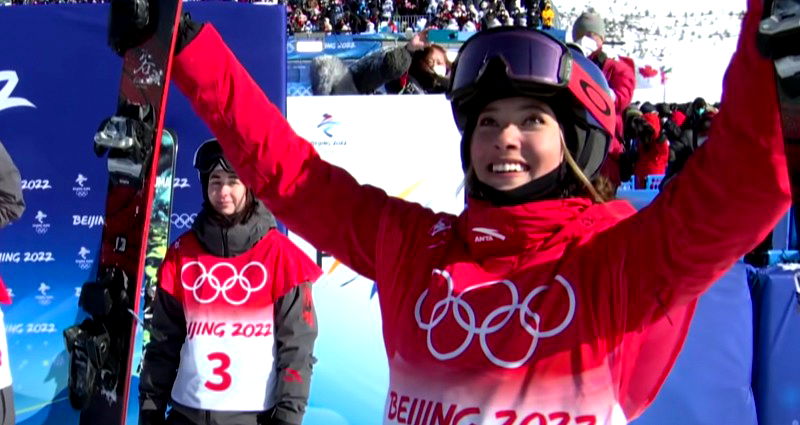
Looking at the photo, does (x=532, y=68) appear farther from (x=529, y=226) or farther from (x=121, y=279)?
(x=121, y=279)

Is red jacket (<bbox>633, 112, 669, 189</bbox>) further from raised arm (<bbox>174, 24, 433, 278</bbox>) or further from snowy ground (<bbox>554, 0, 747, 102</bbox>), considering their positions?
snowy ground (<bbox>554, 0, 747, 102</bbox>)

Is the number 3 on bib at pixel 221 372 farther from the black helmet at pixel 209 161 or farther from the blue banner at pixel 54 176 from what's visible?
the blue banner at pixel 54 176

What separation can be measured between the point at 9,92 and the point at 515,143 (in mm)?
3756

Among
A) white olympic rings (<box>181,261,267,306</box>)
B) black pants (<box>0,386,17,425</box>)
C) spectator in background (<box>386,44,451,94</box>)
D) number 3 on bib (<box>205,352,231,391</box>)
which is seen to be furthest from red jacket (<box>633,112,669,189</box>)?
black pants (<box>0,386,17,425</box>)

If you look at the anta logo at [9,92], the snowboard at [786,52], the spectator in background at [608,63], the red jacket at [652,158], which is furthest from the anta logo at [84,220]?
the red jacket at [652,158]

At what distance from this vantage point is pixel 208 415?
10.4 ft

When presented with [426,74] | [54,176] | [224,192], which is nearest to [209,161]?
[224,192]

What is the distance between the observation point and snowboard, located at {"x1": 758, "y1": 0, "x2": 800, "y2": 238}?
0.95 m

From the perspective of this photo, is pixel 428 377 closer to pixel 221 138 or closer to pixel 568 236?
pixel 568 236

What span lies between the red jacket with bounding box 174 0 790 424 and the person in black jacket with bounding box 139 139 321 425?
1.61 meters

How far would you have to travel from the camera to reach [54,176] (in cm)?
448

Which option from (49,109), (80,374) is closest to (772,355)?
(80,374)

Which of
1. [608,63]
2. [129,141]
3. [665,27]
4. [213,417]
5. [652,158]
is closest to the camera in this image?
[129,141]

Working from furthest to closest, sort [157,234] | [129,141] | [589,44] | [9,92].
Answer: [589,44] < [9,92] < [157,234] < [129,141]
